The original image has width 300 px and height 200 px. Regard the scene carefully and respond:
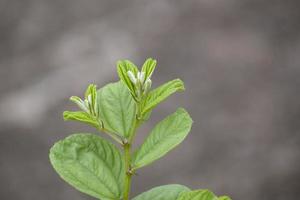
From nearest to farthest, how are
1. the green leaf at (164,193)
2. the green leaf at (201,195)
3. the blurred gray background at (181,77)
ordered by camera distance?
the green leaf at (201,195), the green leaf at (164,193), the blurred gray background at (181,77)

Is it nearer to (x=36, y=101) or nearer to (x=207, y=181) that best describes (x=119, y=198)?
(x=207, y=181)

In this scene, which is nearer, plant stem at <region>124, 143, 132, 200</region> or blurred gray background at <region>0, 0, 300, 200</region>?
plant stem at <region>124, 143, 132, 200</region>

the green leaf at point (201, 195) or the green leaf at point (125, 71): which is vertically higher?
the green leaf at point (125, 71)

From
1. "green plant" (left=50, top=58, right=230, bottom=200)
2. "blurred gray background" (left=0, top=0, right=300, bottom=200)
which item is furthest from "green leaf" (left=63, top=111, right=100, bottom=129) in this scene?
"blurred gray background" (left=0, top=0, right=300, bottom=200)

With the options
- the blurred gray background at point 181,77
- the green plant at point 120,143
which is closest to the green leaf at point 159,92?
the green plant at point 120,143

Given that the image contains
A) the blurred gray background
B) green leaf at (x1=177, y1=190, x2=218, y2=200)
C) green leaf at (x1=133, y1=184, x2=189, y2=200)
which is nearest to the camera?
green leaf at (x1=177, y1=190, x2=218, y2=200)

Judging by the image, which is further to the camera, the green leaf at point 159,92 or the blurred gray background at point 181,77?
the blurred gray background at point 181,77

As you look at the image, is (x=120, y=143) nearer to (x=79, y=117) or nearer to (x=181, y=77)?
(x=79, y=117)

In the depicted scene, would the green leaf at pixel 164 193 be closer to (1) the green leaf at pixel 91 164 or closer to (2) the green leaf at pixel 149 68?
(1) the green leaf at pixel 91 164

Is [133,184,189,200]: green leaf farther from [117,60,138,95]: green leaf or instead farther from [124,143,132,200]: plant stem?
[117,60,138,95]: green leaf
